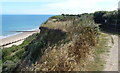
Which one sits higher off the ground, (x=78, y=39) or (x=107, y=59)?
(x=78, y=39)

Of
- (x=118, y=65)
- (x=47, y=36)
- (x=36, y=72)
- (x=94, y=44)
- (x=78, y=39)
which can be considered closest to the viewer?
(x=36, y=72)

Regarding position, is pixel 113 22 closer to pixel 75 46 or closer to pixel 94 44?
pixel 94 44

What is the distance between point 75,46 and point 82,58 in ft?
2.11

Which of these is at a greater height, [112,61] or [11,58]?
[112,61]

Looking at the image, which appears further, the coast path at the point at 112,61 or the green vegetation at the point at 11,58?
the green vegetation at the point at 11,58

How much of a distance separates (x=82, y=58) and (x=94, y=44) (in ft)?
10.9

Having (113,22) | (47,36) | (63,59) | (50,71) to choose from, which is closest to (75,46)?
(63,59)

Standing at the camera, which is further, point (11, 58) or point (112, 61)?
point (11, 58)

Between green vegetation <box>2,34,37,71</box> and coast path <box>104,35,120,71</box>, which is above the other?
coast path <box>104,35,120,71</box>

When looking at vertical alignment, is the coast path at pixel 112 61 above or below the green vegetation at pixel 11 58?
above

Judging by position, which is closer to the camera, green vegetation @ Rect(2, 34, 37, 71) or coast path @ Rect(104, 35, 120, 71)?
coast path @ Rect(104, 35, 120, 71)

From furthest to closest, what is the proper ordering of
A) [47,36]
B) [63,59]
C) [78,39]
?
[47,36]
[78,39]
[63,59]

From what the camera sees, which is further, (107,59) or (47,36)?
(47,36)

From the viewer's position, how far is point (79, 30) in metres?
12.9
